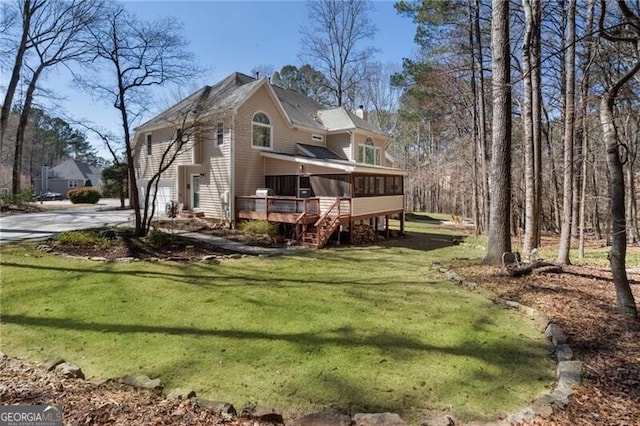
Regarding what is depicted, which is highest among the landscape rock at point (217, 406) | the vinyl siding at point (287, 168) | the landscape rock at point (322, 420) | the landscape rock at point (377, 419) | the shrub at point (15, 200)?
the vinyl siding at point (287, 168)

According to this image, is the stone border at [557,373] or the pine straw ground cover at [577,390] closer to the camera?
the pine straw ground cover at [577,390]

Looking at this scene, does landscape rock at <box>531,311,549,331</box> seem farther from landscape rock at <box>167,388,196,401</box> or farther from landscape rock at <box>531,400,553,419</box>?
landscape rock at <box>167,388,196,401</box>

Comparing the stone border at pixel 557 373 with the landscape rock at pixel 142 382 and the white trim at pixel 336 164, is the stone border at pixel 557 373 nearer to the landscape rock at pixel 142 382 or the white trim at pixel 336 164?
the landscape rock at pixel 142 382

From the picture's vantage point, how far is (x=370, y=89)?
118 ft

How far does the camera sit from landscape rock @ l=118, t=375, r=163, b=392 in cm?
328

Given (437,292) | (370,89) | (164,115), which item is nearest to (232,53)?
(164,115)

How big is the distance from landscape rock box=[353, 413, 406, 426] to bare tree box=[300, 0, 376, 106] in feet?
88.6

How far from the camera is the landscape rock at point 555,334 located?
440 cm

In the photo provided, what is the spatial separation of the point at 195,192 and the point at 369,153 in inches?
421

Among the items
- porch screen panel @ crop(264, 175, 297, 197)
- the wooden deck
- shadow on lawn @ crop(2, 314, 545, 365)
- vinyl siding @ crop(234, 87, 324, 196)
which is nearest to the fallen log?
shadow on lawn @ crop(2, 314, 545, 365)

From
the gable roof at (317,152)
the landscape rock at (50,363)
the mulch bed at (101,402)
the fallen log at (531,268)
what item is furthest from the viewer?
the gable roof at (317,152)

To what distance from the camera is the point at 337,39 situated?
28.5 m

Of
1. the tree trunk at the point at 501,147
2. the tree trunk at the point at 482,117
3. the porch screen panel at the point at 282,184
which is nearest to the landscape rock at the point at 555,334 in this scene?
the tree trunk at the point at 501,147

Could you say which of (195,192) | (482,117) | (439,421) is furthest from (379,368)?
(195,192)
